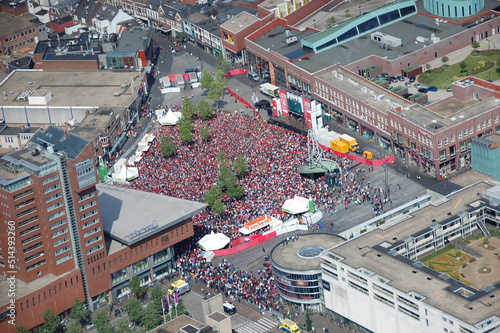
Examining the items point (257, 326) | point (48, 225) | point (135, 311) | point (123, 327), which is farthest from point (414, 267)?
point (48, 225)

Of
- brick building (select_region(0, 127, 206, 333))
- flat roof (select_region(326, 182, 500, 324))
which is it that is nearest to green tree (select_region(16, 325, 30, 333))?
brick building (select_region(0, 127, 206, 333))

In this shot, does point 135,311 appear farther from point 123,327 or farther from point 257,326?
point 257,326

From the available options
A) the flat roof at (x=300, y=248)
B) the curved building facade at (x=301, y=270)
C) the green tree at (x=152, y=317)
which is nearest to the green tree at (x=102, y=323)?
A: the green tree at (x=152, y=317)

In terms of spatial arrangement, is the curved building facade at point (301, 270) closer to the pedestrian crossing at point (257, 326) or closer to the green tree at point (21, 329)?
the pedestrian crossing at point (257, 326)

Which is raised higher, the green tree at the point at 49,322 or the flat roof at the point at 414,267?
the flat roof at the point at 414,267

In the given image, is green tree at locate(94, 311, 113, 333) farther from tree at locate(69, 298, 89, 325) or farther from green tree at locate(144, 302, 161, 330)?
green tree at locate(144, 302, 161, 330)

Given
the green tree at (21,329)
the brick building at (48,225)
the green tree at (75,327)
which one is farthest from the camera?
the green tree at (21,329)

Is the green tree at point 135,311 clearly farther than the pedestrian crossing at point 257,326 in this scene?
Yes
